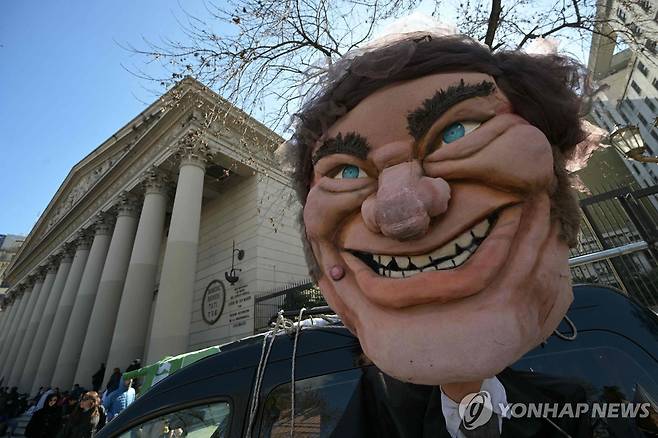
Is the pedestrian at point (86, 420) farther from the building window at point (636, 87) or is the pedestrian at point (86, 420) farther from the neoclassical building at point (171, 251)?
the building window at point (636, 87)

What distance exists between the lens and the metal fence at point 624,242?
4.34 m

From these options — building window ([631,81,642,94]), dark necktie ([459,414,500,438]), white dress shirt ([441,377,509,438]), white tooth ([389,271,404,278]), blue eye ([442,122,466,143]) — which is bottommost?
dark necktie ([459,414,500,438])

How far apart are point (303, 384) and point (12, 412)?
67.7 feet

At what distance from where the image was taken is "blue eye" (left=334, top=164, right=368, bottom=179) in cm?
93

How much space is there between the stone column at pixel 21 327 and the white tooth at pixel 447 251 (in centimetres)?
3138

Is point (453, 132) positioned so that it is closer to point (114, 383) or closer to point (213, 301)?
point (114, 383)

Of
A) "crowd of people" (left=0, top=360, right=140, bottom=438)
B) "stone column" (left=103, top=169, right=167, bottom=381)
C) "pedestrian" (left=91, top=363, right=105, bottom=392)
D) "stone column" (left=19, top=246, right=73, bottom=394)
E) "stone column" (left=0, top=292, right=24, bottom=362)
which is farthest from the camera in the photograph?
"stone column" (left=0, top=292, right=24, bottom=362)

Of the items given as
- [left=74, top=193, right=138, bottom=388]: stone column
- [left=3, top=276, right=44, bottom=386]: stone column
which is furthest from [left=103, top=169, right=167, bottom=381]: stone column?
[left=3, top=276, right=44, bottom=386]: stone column

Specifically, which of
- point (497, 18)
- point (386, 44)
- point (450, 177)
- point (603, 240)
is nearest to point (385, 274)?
point (450, 177)

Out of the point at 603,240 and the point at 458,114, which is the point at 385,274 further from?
the point at 603,240

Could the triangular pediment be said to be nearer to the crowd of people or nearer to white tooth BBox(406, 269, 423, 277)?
the crowd of people

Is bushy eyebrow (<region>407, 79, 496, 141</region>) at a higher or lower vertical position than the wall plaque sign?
lower

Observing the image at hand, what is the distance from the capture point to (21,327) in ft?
80.5

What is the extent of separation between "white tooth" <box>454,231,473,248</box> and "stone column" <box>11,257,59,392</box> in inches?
1119
